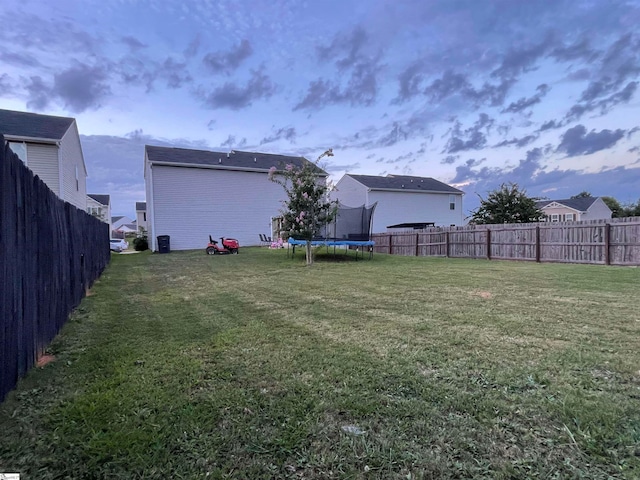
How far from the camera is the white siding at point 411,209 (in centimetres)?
2636

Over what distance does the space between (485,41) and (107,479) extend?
15.2 meters

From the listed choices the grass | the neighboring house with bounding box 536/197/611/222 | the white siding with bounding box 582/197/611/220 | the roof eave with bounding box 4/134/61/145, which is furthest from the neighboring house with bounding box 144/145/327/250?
the white siding with bounding box 582/197/611/220

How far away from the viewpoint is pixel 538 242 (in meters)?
12.0

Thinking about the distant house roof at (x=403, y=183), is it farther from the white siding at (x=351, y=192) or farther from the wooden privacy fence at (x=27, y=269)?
the wooden privacy fence at (x=27, y=269)

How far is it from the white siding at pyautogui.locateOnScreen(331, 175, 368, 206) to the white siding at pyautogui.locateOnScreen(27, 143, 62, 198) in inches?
719

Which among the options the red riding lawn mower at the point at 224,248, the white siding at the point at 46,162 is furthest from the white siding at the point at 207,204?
the white siding at the point at 46,162

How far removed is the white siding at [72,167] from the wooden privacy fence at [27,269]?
41.9 ft

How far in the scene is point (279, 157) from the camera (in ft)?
80.1

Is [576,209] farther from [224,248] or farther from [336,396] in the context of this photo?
[336,396]

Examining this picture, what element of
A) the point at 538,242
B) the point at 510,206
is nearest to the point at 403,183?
the point at 510,206

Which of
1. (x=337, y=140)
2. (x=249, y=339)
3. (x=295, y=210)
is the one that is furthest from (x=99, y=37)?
(x=337, y=140)

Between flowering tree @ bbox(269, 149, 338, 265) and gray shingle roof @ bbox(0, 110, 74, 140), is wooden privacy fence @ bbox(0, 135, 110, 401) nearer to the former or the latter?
flowering tree @ bbox(269, 149, 338, 265)

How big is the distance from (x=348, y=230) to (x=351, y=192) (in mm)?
14573

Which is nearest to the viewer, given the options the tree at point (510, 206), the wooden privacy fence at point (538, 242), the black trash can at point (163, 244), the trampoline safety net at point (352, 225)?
the wooden privacy fence at point (538, 242)
